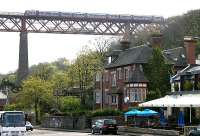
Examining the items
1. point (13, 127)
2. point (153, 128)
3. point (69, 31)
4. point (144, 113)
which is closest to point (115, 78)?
point (144, 113)

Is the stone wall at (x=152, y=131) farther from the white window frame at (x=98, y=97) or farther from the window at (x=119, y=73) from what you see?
the white window frame at (x=98, y=97)

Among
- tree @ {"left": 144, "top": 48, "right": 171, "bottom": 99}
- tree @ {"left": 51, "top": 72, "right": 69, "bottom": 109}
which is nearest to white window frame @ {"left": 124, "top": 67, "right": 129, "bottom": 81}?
tree @ {"left": 144, "top": 48, "right": 171, "bottom": 99}

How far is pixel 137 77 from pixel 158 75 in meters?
3.30

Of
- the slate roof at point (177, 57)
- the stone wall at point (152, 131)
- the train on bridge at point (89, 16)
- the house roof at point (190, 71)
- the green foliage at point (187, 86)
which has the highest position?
the train on bridge at point (89, 16)

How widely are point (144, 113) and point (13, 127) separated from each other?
20238mm

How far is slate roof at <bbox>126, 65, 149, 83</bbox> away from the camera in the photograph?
71000mm

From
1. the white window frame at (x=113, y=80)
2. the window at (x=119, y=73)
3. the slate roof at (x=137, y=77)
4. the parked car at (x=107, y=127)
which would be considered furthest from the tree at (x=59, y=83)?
the parked car at (x=107, y=127)

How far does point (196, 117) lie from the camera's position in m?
53.0

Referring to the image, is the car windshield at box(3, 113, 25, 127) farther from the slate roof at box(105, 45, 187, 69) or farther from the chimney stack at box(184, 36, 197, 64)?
the slate roof at box(105, 45, 187, 69)

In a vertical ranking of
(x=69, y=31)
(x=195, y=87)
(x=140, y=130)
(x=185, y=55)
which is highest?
(x=69, y=31)

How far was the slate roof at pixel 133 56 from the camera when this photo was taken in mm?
73312

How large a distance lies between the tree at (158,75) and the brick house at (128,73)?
151cm

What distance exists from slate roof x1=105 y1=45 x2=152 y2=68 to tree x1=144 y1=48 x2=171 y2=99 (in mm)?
2904

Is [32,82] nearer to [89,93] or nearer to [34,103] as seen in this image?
[34,103]
